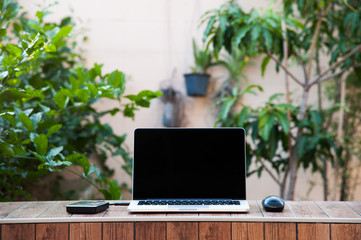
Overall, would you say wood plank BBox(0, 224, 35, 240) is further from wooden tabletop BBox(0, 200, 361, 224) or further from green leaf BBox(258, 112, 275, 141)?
green leaf BBox(258, 112, 275, 141)

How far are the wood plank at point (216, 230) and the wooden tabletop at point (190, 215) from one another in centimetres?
1

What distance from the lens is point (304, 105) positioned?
241 centimetres

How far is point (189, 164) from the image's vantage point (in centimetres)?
135

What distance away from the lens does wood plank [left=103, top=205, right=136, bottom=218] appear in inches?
47.8

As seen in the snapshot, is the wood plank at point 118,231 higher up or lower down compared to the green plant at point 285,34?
lower down

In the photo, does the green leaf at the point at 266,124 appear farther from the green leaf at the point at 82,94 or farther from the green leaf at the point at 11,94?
the green leaf at the point at 11,94

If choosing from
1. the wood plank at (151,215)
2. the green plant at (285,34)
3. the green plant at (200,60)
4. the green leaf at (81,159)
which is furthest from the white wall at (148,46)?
the wood plank at (151,215)

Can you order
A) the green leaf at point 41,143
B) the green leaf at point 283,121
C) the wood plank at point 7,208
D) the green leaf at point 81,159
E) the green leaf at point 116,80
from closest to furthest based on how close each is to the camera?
the wood plank at point 7,208
the green leaf at point 41,143
the green leaf at point 81,159
the green leaf at point 116,80
the green leaf at point 283,121

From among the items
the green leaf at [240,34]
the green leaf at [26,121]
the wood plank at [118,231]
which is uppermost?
the green leaf at [240,34]

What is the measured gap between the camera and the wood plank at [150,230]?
46.2 inches

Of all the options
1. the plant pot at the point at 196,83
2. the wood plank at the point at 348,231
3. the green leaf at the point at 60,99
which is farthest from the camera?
the plant pot at the point at 196,83

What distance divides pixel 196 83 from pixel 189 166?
171cm

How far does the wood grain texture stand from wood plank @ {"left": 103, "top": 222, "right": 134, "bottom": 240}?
429 millimetres

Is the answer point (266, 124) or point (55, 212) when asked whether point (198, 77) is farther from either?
point (55, 212)
